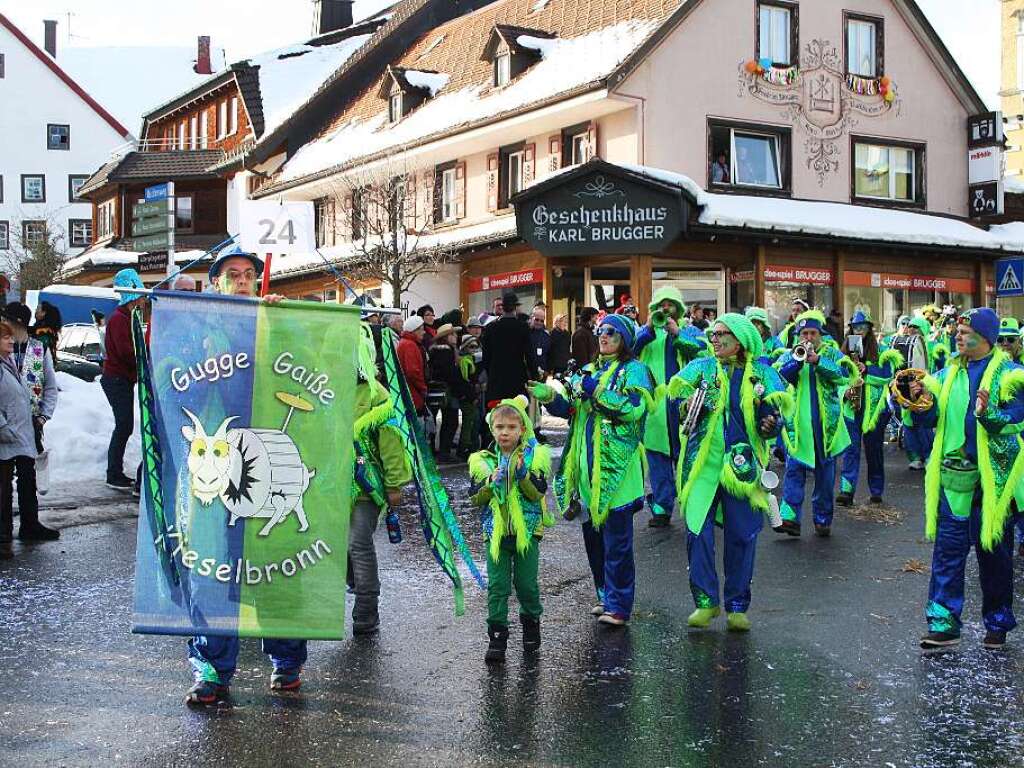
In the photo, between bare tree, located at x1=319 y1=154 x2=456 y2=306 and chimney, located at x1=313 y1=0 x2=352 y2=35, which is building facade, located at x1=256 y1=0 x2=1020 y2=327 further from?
chimney, located at x1=313 y1=0 x2=352 y2=35

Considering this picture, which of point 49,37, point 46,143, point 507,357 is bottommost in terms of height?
point 507,357

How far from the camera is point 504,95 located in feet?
98.7

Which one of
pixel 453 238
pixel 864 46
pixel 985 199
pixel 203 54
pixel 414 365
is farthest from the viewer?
pixel 203 54

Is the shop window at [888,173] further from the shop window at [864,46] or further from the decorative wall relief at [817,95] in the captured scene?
the shop window at [864,46]

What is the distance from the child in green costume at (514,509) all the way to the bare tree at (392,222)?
21.4 m

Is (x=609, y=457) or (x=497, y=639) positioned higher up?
(x=609, y=457)

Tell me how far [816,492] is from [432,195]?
2262 cm

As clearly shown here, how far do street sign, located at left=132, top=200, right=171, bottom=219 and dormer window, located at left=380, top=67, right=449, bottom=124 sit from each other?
18252 millimetres

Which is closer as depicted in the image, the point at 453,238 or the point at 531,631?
the point at 531,631

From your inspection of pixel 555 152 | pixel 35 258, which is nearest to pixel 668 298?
pixel 555 152

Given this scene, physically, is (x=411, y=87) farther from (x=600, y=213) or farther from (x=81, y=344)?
(x=81, y=344)

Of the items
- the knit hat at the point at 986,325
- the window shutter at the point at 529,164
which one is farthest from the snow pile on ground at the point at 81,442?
the window shutter at the point at 529,164

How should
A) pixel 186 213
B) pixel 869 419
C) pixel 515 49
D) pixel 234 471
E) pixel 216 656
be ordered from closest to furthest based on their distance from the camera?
→ pixel 234 471
pixel 216 656
pixel 869 419
pixel 515 49
pixel 186 213

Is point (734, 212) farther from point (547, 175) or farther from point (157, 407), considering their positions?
point (157, 407)
